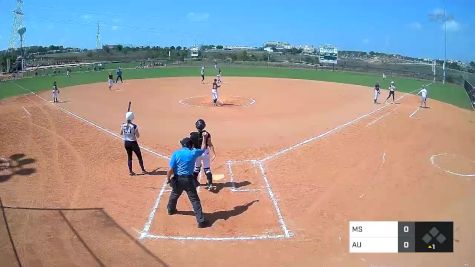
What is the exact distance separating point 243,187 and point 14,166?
7708 millimetres

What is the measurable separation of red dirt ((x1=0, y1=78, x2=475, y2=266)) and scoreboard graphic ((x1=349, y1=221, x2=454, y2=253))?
201 mm

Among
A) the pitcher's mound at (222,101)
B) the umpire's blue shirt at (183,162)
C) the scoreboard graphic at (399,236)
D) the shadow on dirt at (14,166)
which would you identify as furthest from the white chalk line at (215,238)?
the pitcher's mound at (222,101)

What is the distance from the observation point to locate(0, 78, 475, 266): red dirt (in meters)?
7.68

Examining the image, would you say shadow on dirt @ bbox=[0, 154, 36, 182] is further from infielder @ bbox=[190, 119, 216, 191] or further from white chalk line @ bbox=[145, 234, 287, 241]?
white chalk line @ bbox=[145, 234, 287, 241]

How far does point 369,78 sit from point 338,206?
43.5m

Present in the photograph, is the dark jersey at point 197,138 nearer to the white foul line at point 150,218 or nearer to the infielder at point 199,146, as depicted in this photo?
the infielder at point 199,146

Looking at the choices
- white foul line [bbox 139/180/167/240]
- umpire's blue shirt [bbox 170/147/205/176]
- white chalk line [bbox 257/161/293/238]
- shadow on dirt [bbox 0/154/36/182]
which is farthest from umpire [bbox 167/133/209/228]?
shadow on dirt [bbox 0/154/36/182]

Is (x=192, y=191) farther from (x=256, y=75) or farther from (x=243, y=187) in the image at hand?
(x=256, y=75)

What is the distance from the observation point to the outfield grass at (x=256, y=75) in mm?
33978

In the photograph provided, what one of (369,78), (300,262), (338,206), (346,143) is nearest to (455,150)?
(346,143)

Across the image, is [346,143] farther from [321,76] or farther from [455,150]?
[321,76]

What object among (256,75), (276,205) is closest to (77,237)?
(276,205)

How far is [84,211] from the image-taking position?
9.49 meters

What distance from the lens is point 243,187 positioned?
37.1 ft
